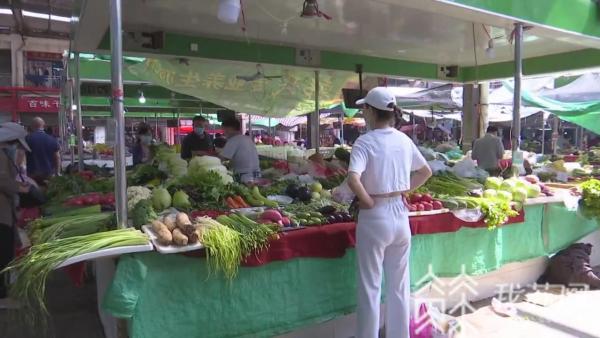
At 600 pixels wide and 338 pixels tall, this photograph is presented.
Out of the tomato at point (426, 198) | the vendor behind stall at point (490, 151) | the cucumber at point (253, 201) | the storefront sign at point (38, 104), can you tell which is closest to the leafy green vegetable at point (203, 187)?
the cucumber at point (253, 201)

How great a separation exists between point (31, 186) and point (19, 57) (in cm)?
2413

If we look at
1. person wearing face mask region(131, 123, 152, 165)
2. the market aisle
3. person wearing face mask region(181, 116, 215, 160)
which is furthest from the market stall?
person wearing face mask region(131, 123, 152, 165)

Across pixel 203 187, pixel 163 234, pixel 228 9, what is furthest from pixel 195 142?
pixel 163 234

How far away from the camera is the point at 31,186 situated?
14.6 feet

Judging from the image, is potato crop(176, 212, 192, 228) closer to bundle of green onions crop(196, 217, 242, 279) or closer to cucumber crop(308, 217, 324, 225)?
bundle of green onions crop(196, 217, 242, 279)

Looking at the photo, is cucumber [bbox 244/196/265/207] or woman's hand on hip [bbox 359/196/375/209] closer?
woman's hand on hip [bbox 359/196/375/209]

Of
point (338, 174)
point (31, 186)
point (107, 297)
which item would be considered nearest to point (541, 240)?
point (338, 174)

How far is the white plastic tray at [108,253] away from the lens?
2459mm

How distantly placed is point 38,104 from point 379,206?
70.8 feet

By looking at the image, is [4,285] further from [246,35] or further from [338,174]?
[246,35]

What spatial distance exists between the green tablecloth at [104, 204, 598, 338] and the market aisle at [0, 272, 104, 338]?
1.48 m

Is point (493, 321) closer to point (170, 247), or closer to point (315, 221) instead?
point (315, 221)

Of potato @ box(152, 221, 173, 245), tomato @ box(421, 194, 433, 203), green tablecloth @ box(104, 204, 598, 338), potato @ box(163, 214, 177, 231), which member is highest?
tomato @ box(421, 194, 433, 203)

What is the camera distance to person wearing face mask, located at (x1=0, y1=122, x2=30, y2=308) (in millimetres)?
4141
